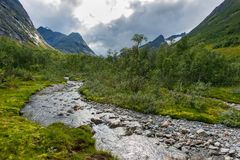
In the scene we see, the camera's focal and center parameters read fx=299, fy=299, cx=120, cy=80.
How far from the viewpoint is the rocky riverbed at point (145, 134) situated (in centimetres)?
3028

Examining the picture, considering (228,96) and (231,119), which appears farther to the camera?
(228,96)

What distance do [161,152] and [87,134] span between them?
8536 mm

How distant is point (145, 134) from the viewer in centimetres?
3694

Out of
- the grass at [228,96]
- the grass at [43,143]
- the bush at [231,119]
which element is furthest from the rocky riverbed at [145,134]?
the grass at [228,96]

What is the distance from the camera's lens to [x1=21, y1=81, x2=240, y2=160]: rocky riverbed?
1192 inches

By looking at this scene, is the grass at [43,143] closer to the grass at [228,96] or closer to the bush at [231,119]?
the bush at [231,119]

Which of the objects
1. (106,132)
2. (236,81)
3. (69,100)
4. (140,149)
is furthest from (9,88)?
(236,81)

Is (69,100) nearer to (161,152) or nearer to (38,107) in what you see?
(38,107)

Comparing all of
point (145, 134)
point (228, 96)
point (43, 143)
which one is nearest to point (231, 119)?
point (145, 134)

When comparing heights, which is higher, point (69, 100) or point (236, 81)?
point (236, 81)

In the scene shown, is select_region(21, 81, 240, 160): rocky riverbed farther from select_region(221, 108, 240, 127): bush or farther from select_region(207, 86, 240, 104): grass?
select_region(207, 86, 240, 104): grass

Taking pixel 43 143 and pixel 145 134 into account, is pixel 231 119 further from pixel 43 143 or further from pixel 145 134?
pixel 43 143

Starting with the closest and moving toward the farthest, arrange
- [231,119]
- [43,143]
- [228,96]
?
[43,143]
[231,119]
[228,96]

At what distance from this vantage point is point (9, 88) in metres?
74.4
